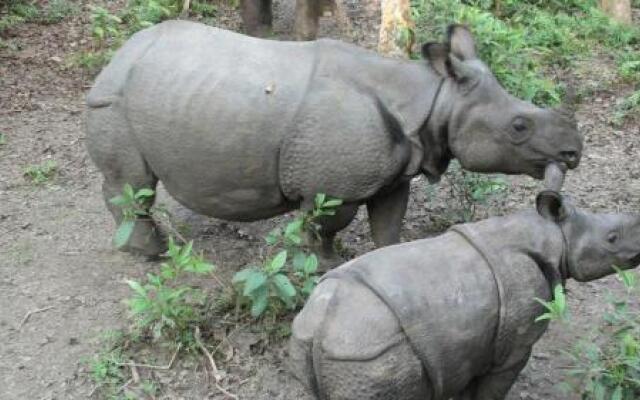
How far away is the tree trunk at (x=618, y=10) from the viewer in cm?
1077

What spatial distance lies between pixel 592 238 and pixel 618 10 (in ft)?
25.1

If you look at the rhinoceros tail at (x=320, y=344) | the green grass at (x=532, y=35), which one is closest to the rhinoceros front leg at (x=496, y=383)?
the rhinoceros tail at (x=320, y=344)

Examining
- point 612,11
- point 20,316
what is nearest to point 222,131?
point 20,316

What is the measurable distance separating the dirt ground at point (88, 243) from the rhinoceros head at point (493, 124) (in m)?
1.11

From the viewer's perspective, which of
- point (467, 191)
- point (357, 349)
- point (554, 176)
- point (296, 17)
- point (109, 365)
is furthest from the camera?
point (296, 17)

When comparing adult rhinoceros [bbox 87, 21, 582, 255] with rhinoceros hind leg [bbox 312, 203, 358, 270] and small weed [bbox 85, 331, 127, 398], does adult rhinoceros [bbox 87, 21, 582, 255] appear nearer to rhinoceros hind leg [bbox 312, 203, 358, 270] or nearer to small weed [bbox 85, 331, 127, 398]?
rhinoceros hind leg [bbox 312, 203, 358, 270]

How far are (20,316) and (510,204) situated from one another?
3801mm

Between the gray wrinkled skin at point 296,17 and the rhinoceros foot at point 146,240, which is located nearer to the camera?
the rhinoceros foot at point 146,240

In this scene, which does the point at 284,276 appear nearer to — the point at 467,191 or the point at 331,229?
the point at 331,229

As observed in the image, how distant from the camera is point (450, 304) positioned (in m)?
3.69

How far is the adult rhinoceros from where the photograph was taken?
4887 millimetres

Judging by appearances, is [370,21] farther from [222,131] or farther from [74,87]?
[222,131]

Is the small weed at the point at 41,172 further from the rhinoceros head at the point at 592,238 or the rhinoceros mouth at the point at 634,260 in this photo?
the rhinoceros mouth at the point at 634,260

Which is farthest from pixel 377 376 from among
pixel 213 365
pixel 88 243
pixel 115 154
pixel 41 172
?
pixel 41 172
